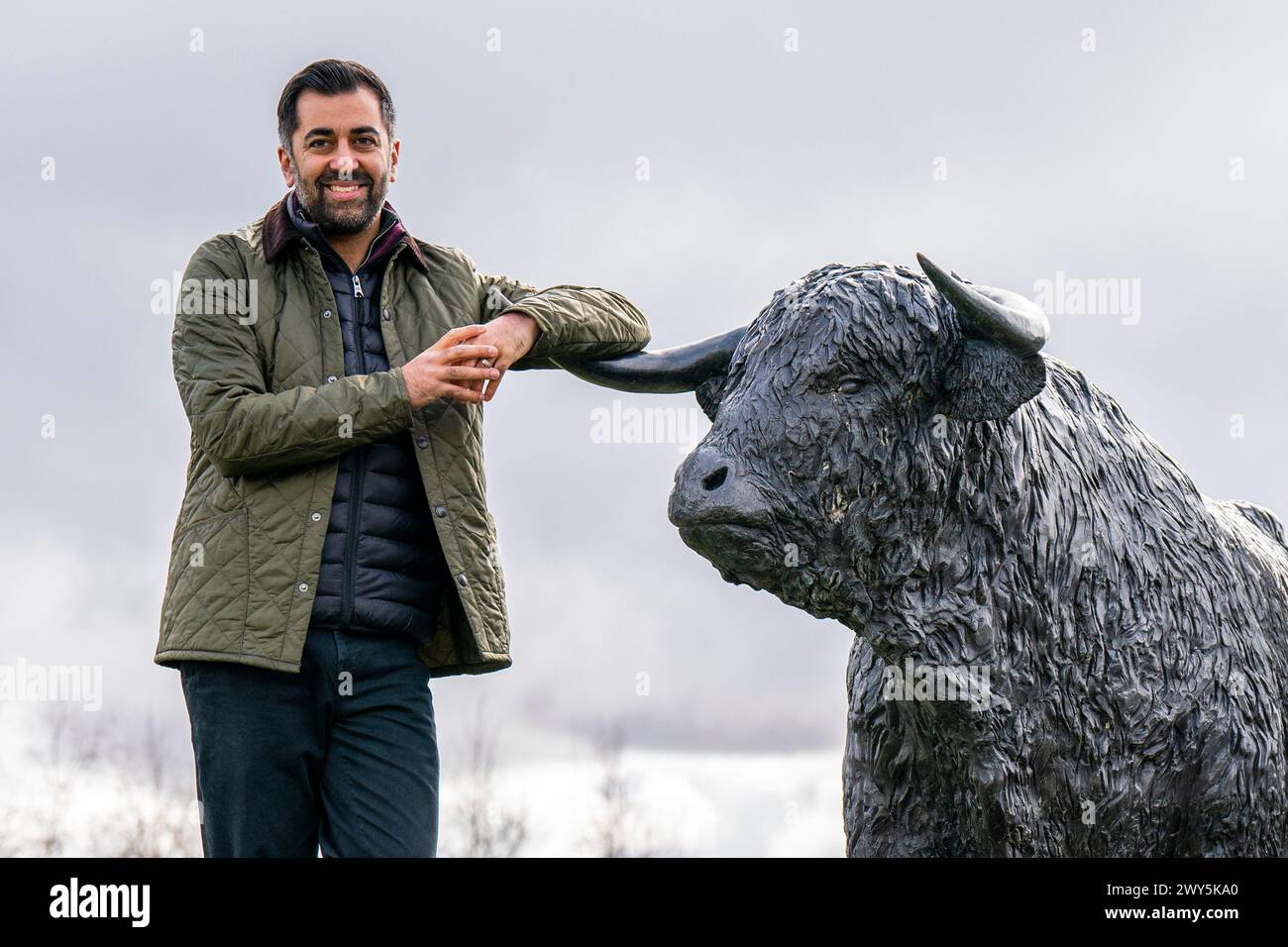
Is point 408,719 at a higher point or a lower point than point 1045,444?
lower

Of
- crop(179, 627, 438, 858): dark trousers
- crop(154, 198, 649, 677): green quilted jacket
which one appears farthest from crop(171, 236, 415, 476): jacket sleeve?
crop(179, 627, 438, 858): dark trousers

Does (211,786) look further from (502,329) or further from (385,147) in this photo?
(385,147)

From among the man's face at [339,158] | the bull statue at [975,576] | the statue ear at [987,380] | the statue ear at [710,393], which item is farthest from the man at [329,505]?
the statue ear at [987,380]

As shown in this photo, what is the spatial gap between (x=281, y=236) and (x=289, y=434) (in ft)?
2.28

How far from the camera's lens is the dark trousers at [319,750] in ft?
18.1

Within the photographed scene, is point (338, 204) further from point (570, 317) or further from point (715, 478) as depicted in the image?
point (715, 478)

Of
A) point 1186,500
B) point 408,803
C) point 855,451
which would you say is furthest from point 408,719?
point 1186,500

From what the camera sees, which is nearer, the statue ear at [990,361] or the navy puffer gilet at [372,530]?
the statue ear at [990,361]

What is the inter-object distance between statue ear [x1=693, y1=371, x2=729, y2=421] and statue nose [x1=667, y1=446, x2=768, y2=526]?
34.2 inches

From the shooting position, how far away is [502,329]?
568 centimetres

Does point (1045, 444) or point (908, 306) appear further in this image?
point (1045, 444)

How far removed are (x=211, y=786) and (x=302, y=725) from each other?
32cm

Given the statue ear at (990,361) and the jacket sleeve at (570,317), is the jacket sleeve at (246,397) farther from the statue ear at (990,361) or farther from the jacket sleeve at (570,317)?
the statue ear at (990,361)
